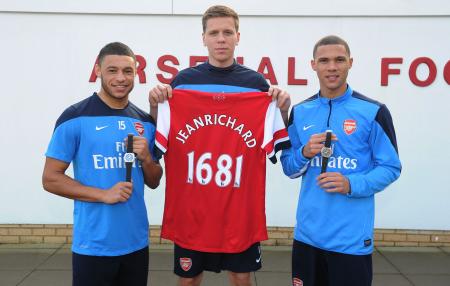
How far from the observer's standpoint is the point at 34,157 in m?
5.45

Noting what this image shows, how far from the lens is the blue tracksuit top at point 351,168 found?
8.84ft

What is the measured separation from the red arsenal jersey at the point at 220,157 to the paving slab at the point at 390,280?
7.58 ft

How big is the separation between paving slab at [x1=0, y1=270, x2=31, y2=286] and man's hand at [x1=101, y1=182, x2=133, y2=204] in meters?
2.68

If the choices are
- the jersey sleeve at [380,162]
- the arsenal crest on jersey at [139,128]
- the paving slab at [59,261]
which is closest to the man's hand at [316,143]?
the jersey sleeve at [380,162]

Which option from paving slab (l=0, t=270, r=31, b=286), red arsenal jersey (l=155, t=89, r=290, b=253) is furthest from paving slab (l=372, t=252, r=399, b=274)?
paving slab (l=0, t=270, r=31, b=286)

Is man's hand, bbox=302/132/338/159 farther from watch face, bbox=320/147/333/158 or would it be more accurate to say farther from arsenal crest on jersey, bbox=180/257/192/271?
arsenal crest on jersey, bbox=180/257/192/271

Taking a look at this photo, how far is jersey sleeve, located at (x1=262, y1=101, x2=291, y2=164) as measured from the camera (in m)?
2.93

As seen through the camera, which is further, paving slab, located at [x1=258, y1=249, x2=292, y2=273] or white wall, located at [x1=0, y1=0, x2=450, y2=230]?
white wall, located at [x1=0, y1=0, x2=450, y2=230]

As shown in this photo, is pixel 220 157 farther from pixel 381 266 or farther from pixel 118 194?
pixel 381 266

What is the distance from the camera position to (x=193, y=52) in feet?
17.6

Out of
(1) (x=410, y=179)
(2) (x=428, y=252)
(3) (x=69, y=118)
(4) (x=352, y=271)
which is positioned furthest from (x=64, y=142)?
(2) (x=428, y=252)

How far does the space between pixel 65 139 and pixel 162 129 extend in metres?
0.64

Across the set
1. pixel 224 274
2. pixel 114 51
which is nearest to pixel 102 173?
pixel 114 51

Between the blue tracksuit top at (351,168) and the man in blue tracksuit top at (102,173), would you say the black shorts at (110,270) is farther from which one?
the blue tracksuit top at (351,168)
